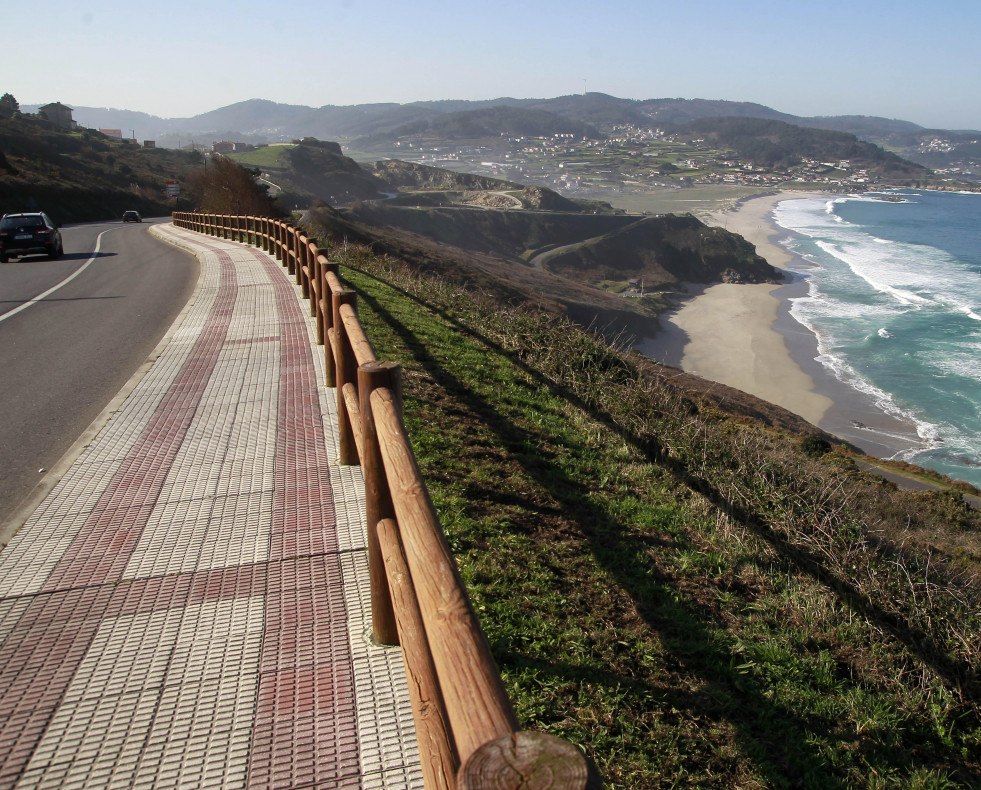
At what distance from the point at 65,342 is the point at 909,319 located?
40985 millimetres

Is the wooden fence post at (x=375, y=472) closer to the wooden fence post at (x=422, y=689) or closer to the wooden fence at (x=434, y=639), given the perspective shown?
the wooden fence at (x=434, y=639)

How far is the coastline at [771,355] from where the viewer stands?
81.5ft

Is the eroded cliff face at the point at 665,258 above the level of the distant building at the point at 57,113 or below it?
below

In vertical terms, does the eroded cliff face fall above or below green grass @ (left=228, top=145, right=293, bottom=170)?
below

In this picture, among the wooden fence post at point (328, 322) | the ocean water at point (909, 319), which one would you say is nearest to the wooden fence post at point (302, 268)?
the wooden fence post at point (328, 322)

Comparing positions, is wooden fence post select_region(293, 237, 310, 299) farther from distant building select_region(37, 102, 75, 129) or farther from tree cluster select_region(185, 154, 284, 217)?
distant building select_region(37, 102, 75, 129)

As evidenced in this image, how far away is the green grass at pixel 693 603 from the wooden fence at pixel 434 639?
2.85 feet

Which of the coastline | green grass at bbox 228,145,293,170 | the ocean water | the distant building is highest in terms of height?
the distant building

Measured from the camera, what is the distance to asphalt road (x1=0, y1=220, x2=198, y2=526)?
18.9 feet

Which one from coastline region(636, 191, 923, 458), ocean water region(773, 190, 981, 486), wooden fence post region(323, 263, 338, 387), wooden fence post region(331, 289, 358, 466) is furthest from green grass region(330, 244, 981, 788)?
coastline region(636, 191, 923, 458)

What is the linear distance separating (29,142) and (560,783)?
84431 mm

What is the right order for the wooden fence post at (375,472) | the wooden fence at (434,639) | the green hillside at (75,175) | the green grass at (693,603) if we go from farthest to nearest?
the green hillside at (75,175)
the green grass at (693,603)
the wooden fence post at (375,472)
the wooden fence at (434,639)

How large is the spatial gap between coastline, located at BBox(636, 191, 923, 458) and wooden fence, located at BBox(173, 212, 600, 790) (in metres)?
22.7

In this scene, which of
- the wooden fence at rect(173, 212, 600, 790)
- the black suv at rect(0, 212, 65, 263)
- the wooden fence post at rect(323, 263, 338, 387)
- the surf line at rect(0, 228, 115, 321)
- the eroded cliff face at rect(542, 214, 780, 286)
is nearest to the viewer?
the wooden fence at rect(173, 212, 600, 790)
